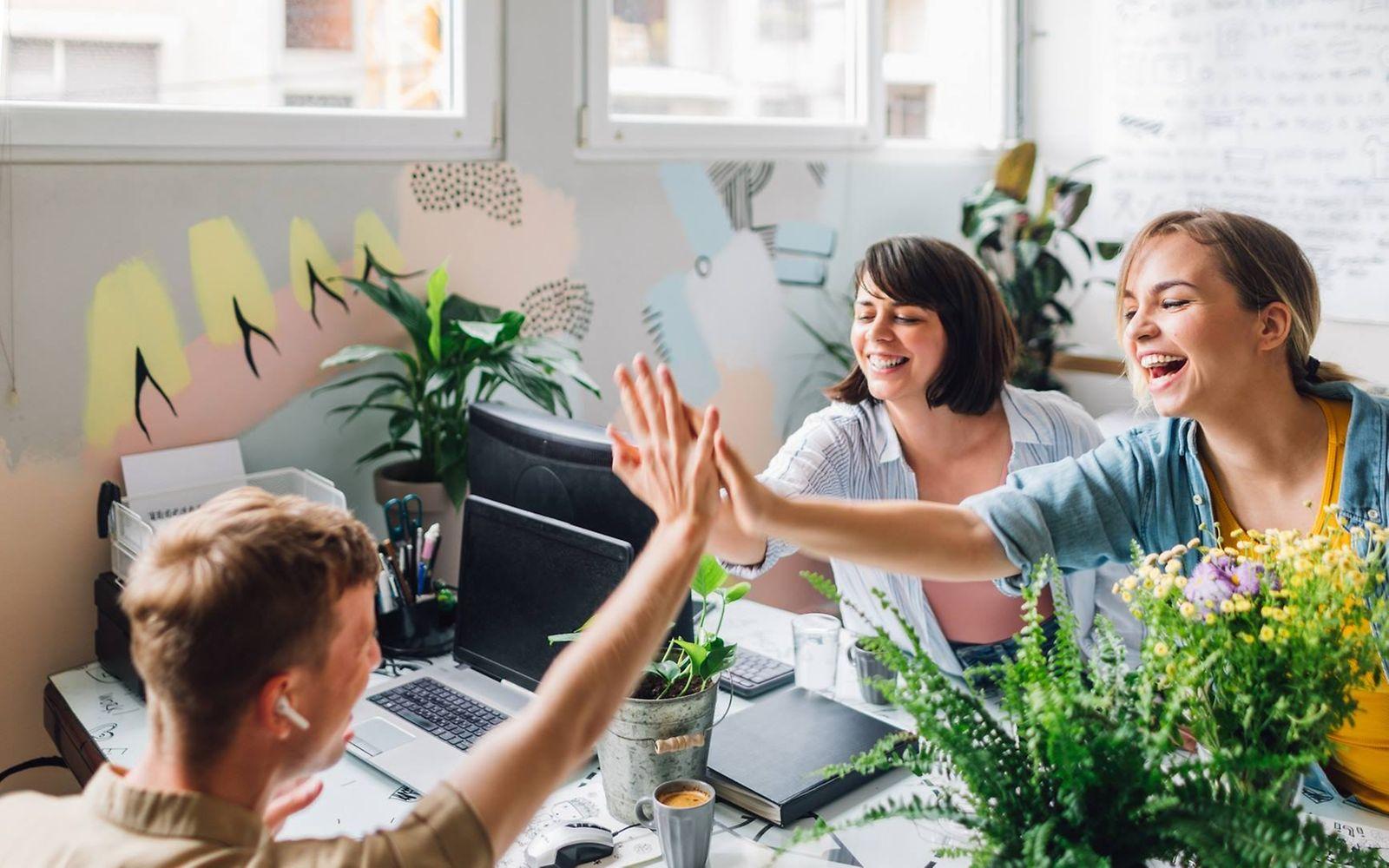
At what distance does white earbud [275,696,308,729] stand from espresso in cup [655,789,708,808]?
1.58ft

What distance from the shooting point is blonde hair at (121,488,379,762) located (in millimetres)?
914

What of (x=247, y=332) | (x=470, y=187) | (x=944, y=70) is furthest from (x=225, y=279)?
(x=944, y=70)

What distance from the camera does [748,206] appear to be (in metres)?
3.03

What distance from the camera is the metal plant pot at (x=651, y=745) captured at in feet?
A: 4.58

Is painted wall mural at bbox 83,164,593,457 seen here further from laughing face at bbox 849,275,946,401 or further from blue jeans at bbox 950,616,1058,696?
blue jeans at bbox 950,616,1058,696

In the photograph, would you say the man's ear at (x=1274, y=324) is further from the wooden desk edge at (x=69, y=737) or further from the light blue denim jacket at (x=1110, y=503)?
the wooden desk edge at (x=69, y=737)

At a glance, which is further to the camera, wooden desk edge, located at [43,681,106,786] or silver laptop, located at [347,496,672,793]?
wooden desk edge, located at [43,681,106,786]

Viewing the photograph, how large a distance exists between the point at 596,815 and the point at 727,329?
1.76 metres

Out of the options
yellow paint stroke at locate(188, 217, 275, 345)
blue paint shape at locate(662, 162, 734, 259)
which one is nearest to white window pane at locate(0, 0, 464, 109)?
yellow paint stroke at locate(188, 217, 275, 345)

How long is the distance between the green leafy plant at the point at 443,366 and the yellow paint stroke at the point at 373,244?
0.02m

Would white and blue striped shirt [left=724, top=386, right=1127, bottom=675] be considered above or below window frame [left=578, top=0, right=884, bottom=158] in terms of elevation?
below

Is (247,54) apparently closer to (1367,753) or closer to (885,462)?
(885,462)

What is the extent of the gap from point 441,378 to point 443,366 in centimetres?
2

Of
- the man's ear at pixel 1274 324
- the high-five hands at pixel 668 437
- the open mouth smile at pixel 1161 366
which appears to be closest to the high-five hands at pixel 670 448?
the high-five hands at pixel 668 437
